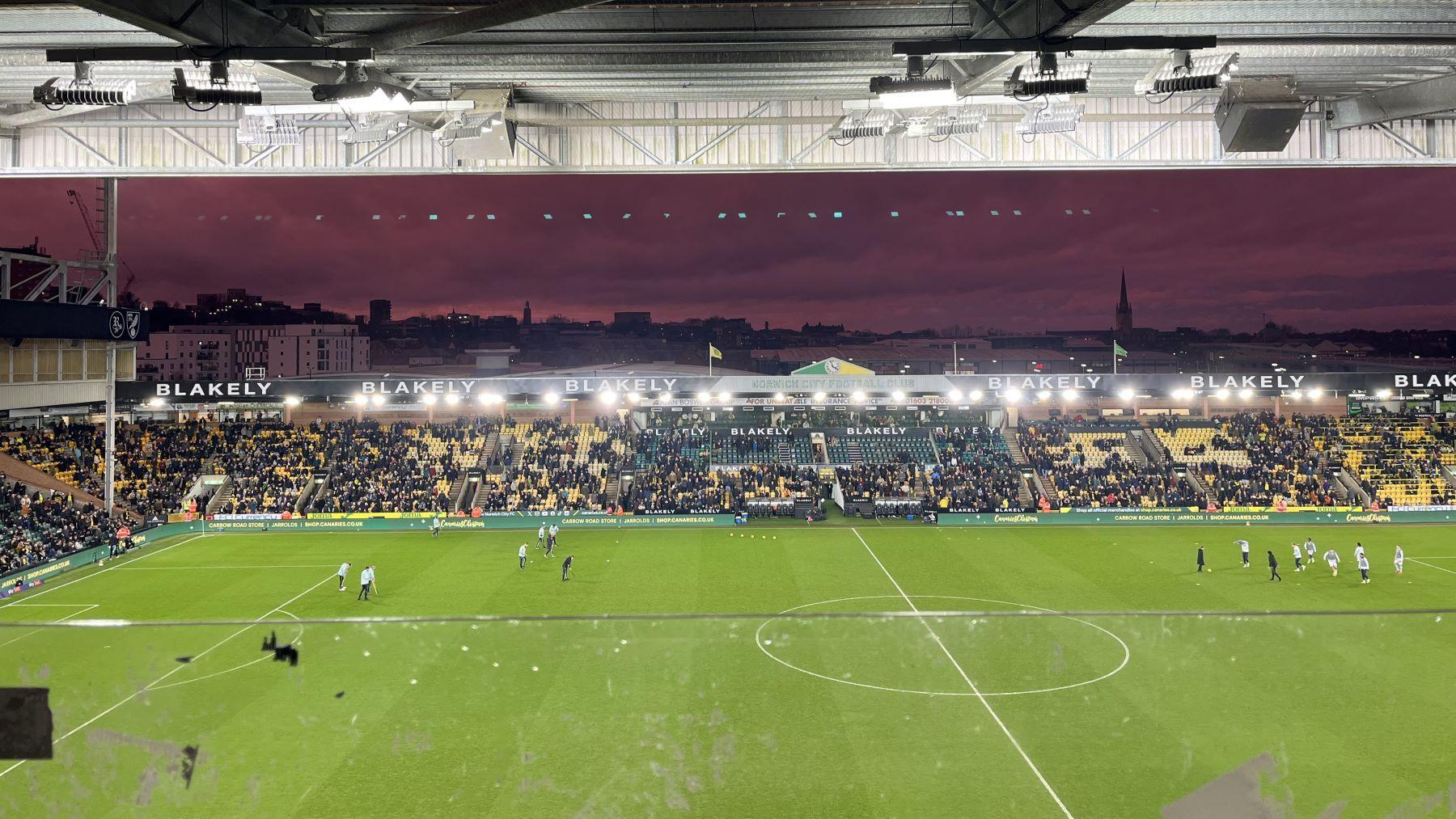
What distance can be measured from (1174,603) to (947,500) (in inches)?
641

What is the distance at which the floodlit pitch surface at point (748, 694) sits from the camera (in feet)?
38.0

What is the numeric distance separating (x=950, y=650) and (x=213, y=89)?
16676 mm

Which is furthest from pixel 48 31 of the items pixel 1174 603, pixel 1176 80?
pixel 1174 603

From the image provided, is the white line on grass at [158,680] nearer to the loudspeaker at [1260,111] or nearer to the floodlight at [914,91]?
the floodlight at [914,91]

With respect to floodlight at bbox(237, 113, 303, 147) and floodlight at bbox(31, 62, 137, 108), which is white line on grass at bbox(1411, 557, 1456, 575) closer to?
floodlight at bbox(237, 113, 303, 147)

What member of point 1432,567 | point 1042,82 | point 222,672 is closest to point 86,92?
point 222,672

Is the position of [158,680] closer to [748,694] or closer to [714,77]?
[748,694]

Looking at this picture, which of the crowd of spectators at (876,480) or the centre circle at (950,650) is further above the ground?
the crowd of spectators at (876,480)

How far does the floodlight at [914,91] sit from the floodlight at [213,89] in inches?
341

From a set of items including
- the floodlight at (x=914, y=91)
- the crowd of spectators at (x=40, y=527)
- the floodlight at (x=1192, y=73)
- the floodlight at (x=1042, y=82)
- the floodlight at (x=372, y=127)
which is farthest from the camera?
the crowd of spectators at (x=40, y=527)

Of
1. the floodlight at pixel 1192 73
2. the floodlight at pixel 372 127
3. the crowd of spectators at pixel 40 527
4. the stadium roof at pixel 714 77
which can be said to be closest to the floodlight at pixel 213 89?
the stadium roof at pixel 714 77

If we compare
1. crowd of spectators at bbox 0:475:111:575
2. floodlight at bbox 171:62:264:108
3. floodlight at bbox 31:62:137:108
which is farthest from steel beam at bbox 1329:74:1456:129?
crowd of spectators at bbox 0:475:111:575

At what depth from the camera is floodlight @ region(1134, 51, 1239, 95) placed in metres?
12.8

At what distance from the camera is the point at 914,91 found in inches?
471
